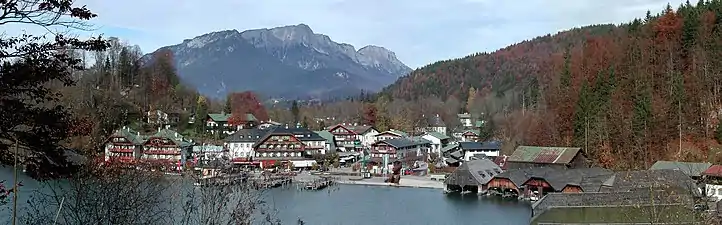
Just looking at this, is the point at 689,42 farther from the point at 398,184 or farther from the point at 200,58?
the point at 200,58

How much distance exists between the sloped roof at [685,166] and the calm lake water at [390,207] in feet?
11.6

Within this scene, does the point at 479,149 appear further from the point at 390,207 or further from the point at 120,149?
the point at 120,149

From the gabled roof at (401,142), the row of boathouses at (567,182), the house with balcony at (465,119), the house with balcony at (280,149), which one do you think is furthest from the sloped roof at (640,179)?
the house with balcony at (465,119)

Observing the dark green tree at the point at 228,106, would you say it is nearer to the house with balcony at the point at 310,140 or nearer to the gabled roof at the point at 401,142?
the house with balcony at the point at 310,140

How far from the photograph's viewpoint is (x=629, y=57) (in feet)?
65.7

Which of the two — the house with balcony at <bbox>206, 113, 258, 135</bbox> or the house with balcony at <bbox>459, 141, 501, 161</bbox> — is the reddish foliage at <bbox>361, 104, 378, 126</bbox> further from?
the house with balcony at <bbox>459, 141, 501, 161</bbox>

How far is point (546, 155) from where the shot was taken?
19.7 meters

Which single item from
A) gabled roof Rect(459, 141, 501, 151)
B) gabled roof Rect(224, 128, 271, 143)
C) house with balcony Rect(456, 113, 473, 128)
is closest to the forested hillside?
gabled roof Rect(459, 141, 501, 151)

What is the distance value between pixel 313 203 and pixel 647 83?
10.6 metres

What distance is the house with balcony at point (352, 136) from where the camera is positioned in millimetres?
34675

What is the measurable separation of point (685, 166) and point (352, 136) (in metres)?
21.9

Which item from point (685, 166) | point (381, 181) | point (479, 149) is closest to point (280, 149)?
point (381, 181)

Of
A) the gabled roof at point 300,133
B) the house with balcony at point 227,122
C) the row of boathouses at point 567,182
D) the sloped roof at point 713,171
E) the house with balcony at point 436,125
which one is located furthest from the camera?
the house with balcony at point 436,125

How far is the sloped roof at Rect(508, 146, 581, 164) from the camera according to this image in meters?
19.0
